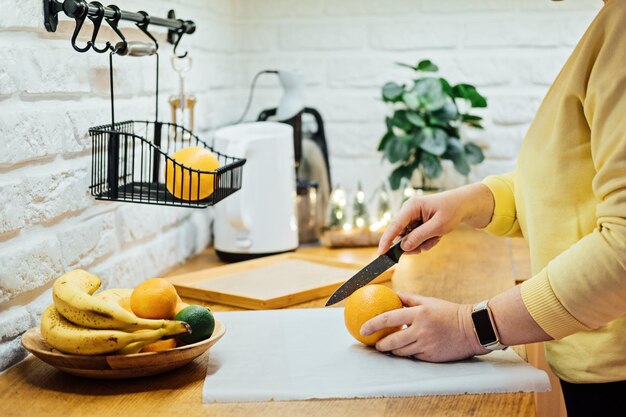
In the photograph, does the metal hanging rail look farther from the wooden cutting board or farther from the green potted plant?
the green potted plant

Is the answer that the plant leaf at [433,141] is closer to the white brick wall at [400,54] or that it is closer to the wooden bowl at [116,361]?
the white brick wall at [400,54]

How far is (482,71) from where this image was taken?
2.28 metres

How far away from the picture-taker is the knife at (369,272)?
130cm

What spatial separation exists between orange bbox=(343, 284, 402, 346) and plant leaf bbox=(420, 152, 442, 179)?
937 mm

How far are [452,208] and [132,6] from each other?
0.68 meters

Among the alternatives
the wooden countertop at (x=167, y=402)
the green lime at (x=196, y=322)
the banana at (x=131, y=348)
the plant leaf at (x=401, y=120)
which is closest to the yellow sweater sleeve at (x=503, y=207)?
the wooden countertop at (x=167, y=402)

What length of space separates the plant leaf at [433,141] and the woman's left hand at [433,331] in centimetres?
96

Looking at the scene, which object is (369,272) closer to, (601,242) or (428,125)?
(601,242)

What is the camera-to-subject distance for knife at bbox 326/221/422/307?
4.25ft

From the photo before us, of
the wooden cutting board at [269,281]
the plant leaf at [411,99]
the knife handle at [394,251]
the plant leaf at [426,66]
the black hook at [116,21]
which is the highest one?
the black hook at [116,21]

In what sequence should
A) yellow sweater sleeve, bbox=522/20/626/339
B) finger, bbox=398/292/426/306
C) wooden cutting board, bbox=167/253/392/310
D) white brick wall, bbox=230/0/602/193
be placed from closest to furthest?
yellow sweater sleeve, bbox=522/20/626/339 → finger, bbox=398/292/426/306 → wooden cutting board, bbox=167/253/392/310 → white brick wall, bbox=230/0/602/193

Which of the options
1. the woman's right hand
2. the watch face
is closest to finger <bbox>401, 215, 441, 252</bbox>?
the woman's right hand

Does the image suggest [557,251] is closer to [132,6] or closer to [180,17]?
[132,6]

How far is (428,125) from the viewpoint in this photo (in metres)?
2.12
